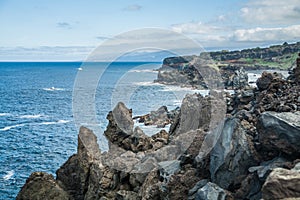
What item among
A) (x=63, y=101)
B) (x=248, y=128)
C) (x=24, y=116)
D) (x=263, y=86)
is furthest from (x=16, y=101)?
(x=248, y=128)

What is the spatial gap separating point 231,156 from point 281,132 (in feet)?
11.0

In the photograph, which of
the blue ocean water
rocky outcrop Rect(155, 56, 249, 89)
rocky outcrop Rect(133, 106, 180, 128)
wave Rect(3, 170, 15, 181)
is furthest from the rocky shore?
rocky outcrop Rect(155, 56, 249, 89)

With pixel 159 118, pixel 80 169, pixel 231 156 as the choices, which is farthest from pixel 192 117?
pixel 159 118

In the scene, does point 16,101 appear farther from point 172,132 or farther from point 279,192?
point 279,192

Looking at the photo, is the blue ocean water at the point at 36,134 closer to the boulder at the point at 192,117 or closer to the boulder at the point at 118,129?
the boulder at the point at 118,129

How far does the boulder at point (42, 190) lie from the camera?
31000 mm

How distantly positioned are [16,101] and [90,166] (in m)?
101

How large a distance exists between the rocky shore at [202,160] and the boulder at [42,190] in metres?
0.08

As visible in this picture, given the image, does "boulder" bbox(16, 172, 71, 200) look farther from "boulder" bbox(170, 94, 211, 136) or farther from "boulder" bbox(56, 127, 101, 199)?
"boulder" bbox(170, 94, 211, 136)

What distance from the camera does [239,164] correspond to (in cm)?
2094

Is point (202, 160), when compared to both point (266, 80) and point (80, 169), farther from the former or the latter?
point (266, 80)

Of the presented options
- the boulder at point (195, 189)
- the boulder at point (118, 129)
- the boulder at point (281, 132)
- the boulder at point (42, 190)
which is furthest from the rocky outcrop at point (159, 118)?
the boulder at point (281, 132)

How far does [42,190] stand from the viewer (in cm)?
3120

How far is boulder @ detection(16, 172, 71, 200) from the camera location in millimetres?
31000
